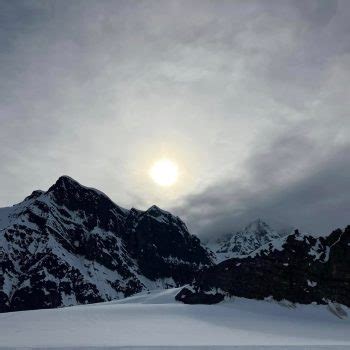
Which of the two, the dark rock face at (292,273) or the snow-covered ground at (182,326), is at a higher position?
the dark rock face at (292,273)

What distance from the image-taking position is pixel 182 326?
3422cm

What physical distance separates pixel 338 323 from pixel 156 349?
32658mm

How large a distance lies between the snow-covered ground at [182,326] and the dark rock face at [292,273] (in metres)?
2.63

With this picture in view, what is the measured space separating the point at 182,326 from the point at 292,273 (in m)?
31.1

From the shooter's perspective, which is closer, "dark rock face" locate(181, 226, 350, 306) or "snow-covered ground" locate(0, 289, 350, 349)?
"snow-covered ground" locate(0, 289, 350, 349)

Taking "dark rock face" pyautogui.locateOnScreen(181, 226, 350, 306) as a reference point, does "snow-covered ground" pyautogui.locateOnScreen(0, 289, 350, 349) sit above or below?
below

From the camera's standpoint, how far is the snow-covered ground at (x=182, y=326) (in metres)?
25.4

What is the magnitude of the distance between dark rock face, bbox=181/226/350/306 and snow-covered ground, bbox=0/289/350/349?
263cm

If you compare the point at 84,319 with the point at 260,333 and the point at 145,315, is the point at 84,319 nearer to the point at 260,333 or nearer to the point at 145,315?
the point at 145,315

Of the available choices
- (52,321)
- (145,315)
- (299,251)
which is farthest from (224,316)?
(299,251)

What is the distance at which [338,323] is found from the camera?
1852 inches

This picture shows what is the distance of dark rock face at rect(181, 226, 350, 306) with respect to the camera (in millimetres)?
55844

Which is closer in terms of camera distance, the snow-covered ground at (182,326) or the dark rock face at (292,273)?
the snow-covered ground at (182,326)

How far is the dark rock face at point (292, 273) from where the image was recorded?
183 ft
